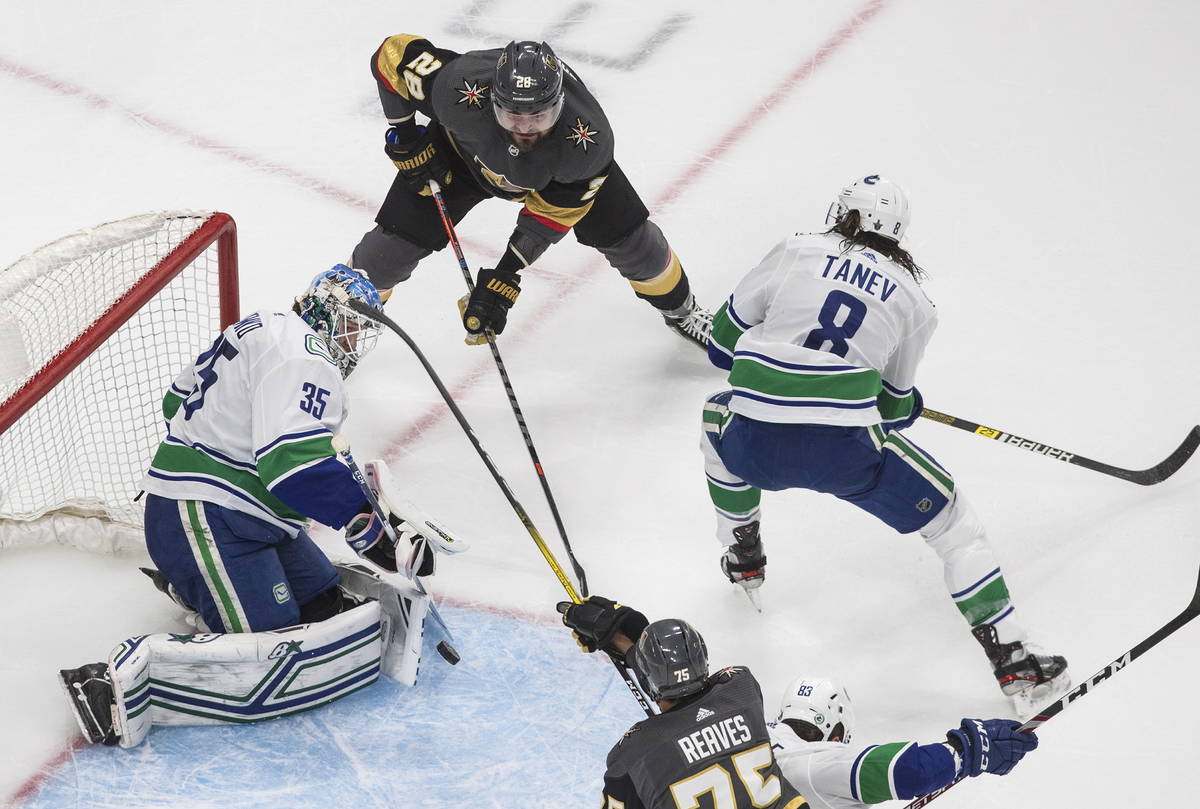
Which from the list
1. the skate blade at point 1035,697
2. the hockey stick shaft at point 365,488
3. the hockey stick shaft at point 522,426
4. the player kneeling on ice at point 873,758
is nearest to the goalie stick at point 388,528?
the hockey stick shaft at point 365,488

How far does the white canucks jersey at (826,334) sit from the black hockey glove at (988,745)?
73 cm

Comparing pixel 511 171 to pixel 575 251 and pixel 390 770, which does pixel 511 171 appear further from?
pixel 390 770

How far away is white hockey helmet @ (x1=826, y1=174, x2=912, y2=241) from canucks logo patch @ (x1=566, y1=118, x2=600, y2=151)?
76 centimetres

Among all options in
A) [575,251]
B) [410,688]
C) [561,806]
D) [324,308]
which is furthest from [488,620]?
[575,251]

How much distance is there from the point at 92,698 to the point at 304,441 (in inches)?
28.4

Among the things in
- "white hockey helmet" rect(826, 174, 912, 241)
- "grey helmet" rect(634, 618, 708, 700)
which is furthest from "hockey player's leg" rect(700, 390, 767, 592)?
"grey helmet" rect(634, 618, 708, 700)

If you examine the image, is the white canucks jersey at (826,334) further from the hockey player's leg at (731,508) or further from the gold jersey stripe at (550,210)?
the gold jersey stripe at (550,210)

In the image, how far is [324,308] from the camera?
322cm

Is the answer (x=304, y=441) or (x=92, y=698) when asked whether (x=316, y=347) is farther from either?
(x=92, y=698)

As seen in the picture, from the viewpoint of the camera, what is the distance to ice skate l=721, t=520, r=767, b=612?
11.5ft

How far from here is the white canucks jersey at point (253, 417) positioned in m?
3.03

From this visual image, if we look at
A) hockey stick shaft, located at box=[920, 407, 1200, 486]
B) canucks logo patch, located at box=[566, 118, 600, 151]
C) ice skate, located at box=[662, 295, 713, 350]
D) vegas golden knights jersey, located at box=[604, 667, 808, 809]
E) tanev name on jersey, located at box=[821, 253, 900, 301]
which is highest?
tanev name on jersey, located at box=[821, 253, 900, 301]

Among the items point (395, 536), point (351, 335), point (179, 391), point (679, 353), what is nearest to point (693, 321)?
point (679, 353)

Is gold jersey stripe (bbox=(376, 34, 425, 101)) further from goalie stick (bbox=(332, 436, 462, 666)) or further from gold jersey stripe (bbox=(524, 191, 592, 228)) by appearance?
goalie stick (bbox=(332, 436, 462, 666))
